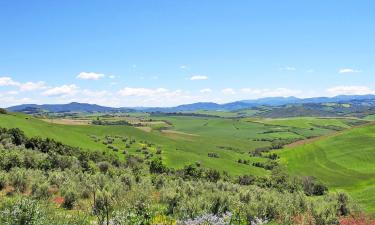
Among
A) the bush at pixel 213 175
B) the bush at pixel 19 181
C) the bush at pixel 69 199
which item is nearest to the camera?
the bush at pixel 69 199

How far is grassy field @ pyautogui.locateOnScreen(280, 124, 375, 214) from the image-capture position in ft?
316

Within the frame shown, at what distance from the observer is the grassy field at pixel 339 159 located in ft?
316

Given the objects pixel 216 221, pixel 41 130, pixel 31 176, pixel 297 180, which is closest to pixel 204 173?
pixel 297 180

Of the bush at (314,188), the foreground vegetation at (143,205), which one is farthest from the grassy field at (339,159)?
the foreground vegetation at (143,205)

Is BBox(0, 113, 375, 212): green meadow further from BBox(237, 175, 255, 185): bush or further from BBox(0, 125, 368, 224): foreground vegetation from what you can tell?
BBox(0, 125, 368, 224): foreground vegetation

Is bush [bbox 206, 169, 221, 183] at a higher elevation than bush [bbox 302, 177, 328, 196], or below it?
higher

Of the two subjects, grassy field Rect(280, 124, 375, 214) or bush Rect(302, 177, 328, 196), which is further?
grassy field Rect(280, 124, 375, 214)

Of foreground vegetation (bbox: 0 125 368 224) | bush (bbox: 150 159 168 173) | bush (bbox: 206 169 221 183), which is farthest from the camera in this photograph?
bush (bbox: 150 159 168 173)

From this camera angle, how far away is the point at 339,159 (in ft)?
390

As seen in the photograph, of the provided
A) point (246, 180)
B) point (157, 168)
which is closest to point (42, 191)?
point (157, 168)

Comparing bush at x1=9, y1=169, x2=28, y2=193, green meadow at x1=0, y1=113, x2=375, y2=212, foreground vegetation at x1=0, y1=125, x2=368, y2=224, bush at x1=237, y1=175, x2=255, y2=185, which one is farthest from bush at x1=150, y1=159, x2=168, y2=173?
bush at x1=9, y1=169, x2=28, y2=193

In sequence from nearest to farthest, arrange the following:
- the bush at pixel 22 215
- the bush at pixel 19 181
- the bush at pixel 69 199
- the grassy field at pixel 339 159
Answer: the bush at pixel 22 215 < the bush at pixel 69 199 < the bush at pixel 19 181 < the grassy field at pixel 339 159

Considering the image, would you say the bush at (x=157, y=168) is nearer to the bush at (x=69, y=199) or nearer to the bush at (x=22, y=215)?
the bush at (x=69, y=199)

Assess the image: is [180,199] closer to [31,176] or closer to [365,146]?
[31,176]
